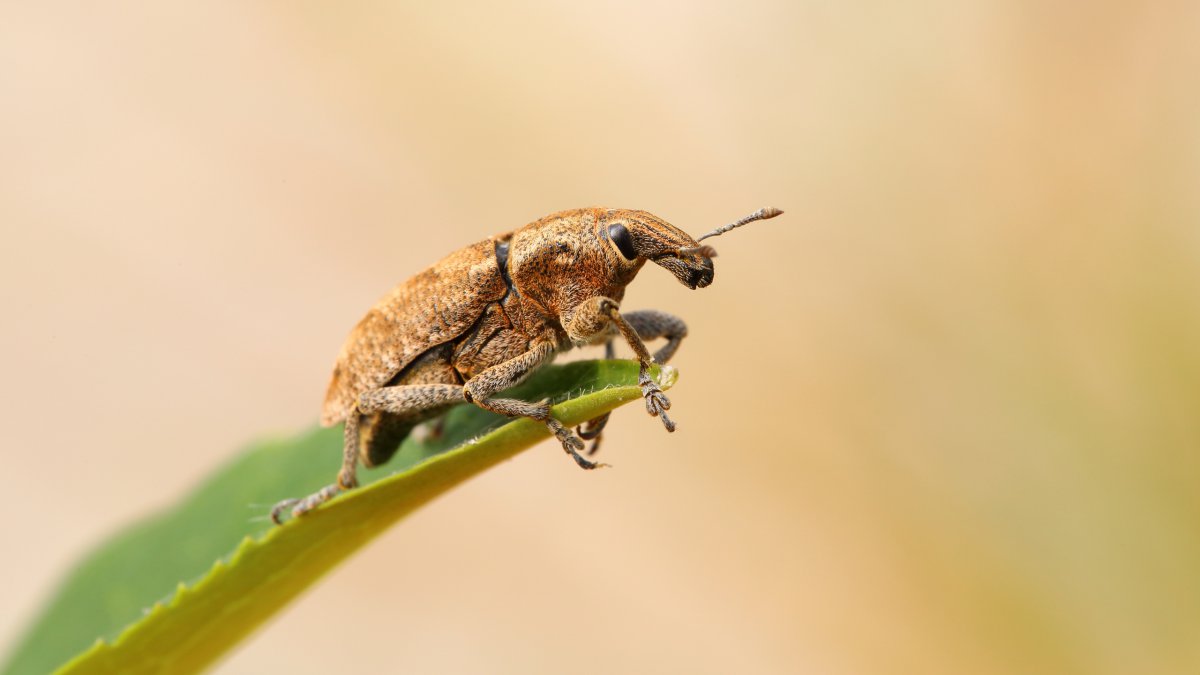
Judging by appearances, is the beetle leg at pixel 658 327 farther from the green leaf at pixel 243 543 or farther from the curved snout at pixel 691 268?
the green leaf at pixel 243 543

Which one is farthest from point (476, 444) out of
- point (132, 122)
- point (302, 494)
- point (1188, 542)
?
point (132, 122)

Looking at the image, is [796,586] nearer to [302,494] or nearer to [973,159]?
[973,159]

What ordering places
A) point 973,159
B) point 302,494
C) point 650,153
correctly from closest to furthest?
point 302,494 → point 973,159 → point 650,153

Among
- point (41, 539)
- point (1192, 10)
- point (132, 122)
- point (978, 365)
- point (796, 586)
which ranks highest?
point (132, 122)

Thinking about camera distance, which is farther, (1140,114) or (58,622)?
(1140,114)

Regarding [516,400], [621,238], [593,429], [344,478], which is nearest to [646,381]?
[516,400]

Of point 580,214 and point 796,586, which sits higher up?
point 580,214

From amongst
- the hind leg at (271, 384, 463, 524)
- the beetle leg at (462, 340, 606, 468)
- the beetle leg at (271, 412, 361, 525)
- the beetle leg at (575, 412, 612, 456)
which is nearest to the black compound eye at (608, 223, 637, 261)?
the beetle leg at (462, 340, 606, 468)

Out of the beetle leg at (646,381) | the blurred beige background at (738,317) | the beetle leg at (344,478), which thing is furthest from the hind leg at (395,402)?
the blurred beige background at (738,317)
